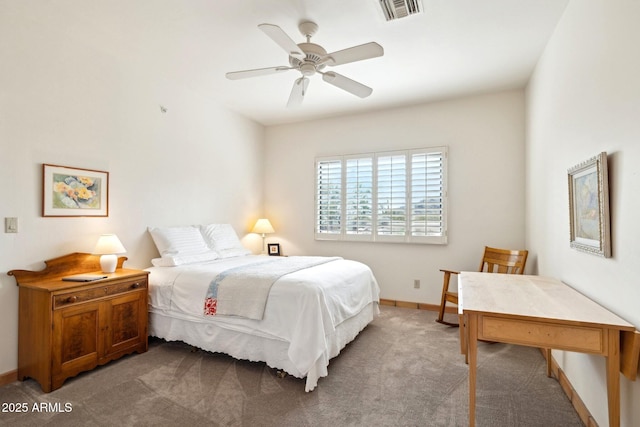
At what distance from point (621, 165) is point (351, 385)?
6.96 feet

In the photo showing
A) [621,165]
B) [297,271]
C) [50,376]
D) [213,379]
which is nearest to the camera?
[621,165]

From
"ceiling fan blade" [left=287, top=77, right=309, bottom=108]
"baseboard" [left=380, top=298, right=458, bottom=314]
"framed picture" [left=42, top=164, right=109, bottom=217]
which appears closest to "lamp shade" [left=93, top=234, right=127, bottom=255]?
"framed picture" [left=42, top=164, right=109, bottom=217]

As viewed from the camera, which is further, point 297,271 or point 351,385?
point 297,271

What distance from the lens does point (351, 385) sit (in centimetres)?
243

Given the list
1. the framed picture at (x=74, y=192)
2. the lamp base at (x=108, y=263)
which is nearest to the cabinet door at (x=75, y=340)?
the lamp base at (x=108, y=263)

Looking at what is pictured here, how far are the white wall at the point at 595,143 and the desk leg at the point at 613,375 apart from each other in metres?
0.09

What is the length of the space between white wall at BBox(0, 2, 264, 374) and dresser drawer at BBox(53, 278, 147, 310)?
0.50m

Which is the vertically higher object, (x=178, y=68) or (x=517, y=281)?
(x=178, y=68)

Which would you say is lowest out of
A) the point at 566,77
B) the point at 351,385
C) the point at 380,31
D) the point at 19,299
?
the point at 351,385

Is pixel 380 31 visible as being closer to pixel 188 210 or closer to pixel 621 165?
pixel 621 165

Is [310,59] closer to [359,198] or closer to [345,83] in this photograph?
[345,83]

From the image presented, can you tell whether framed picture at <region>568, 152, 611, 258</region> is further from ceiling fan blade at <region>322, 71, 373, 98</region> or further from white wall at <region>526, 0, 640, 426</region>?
ceiling fan blade at <region>322, 71, 373, 98</region>

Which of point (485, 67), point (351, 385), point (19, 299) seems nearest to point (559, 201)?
point (485, 67)

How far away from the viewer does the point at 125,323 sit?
2846 mm
